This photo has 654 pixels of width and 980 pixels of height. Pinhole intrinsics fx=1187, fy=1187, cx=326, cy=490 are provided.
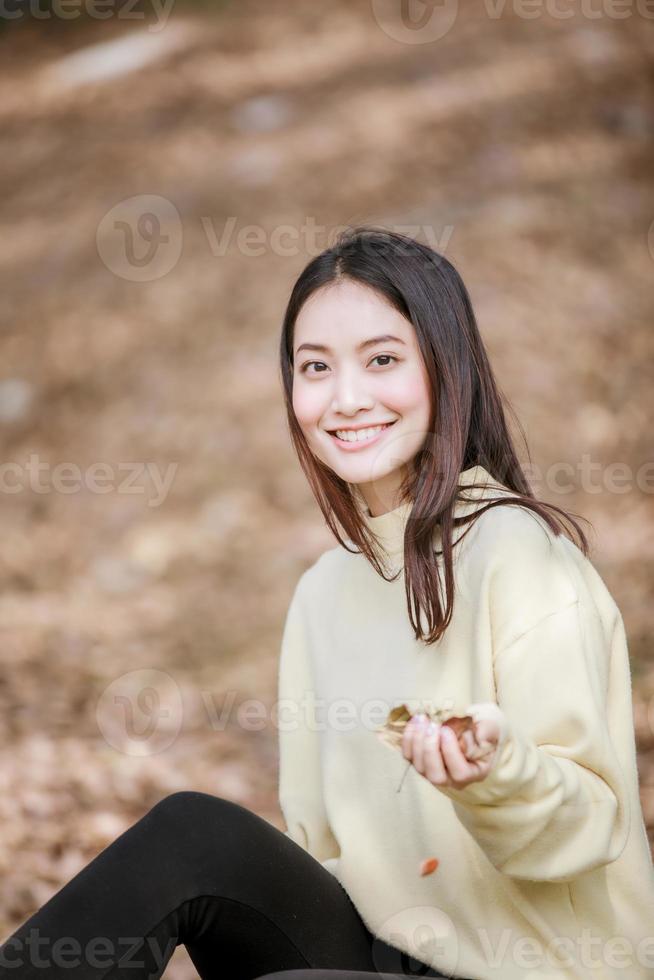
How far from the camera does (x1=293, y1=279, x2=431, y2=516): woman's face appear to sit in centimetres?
163

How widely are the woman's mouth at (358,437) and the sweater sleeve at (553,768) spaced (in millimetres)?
359

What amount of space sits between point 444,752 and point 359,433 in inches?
22.6

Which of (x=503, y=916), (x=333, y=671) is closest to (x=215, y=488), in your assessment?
(x=333, y=671)

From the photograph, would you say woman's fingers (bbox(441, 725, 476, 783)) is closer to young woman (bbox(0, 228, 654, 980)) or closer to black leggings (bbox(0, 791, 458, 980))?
young woman (bbox(0, 228, 654, 980))

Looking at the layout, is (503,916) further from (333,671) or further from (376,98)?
(376,98)

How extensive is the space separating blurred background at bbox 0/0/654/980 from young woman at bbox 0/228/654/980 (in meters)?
1.48

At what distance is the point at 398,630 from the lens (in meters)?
1.66

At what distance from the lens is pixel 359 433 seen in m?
1.66

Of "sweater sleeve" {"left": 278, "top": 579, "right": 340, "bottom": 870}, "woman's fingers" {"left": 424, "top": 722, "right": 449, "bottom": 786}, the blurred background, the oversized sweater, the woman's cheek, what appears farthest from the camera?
the blurred background

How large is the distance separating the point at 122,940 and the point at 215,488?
12.0 ft

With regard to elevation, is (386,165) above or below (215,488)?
above

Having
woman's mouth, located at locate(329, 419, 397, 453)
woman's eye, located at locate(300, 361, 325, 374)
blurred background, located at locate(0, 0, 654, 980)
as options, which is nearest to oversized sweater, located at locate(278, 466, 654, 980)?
woman's mouth, located at locate(329, 419, 397, 453)

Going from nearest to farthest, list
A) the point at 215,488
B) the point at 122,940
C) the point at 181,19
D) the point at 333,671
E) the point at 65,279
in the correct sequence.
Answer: the point at 122,940
the point at 333,671
the point at 215,488
the point at 65,279
the point at 181,19

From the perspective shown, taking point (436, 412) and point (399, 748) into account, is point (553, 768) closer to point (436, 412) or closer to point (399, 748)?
point (399, 748)
